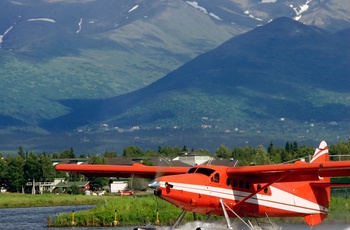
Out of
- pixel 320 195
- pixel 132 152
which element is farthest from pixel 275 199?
pixel 132 152

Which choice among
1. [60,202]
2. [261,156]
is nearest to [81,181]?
[261,156]

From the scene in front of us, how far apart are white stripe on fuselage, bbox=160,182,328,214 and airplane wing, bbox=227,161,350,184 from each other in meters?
0.63

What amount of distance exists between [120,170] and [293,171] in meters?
6.90

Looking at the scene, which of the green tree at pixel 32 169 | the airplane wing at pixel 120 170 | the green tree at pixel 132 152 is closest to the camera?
the airplane wing at pixel 120 170

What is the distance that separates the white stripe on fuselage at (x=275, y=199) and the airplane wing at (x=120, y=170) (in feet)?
10.5

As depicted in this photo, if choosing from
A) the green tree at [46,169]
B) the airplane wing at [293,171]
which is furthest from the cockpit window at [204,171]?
the green tree at [46,169]

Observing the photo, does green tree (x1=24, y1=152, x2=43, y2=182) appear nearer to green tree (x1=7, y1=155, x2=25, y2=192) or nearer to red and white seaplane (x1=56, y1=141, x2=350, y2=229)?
green tree (x1=7, y1=155, x2=25, y2=192)

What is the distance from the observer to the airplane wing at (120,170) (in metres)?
36.8

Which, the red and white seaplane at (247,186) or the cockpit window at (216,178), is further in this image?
the cockpit window at (216,178)

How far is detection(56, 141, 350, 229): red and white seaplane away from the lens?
107 feet

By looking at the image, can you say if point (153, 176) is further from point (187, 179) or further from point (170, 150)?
point (170, 150)

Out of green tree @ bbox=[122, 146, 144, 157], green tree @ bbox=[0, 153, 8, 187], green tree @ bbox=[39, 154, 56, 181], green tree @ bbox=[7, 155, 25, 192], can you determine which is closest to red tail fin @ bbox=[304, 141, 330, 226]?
green tree @ bbox=[7, 155, 25, 192]

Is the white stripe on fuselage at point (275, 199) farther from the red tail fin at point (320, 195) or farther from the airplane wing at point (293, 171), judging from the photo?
the airplane wing at point (293, 171)

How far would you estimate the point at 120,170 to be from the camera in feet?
123
